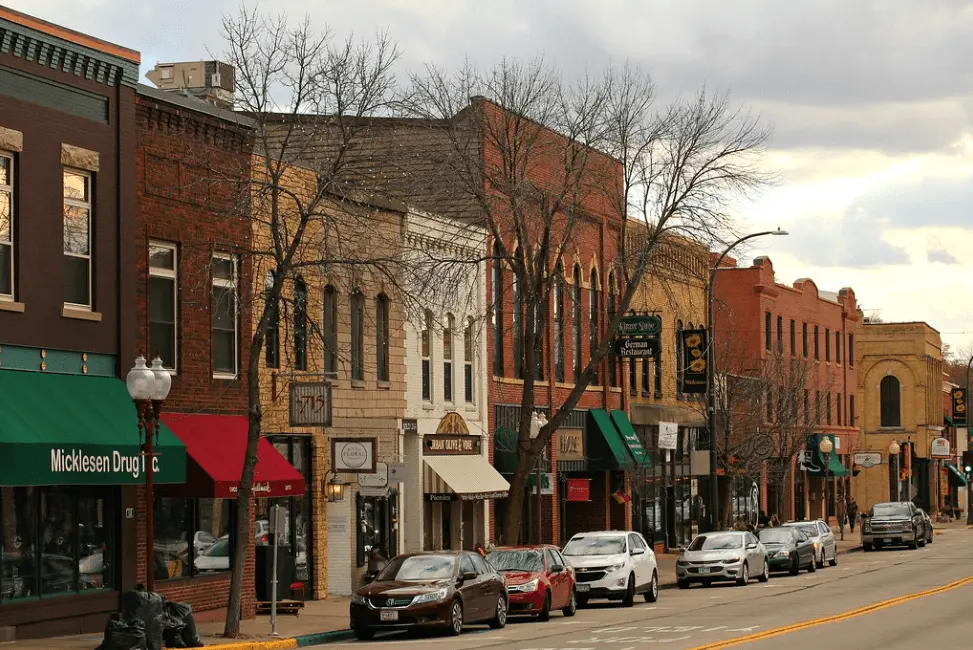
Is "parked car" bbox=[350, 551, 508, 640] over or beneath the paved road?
over

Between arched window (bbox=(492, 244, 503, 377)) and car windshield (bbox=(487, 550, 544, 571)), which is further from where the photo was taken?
arched window (bbox=(492, 244, 503, 377))

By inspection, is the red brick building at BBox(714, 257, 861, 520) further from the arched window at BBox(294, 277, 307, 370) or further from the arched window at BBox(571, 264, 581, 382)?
the arched window at BBox(294, 277, 307, 370)

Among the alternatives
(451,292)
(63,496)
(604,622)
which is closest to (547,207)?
(451,292)

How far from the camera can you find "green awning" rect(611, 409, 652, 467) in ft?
164

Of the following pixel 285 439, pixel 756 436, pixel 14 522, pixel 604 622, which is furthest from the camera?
pixel 756 436

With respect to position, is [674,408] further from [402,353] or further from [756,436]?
[402,353]

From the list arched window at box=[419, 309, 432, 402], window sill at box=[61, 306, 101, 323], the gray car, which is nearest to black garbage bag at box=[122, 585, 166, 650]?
window sill at box=[61, 306, 101, 323]

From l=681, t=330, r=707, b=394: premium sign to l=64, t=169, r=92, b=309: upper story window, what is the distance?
87.0 ft

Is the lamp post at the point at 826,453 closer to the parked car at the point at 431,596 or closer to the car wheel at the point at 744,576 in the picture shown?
the car wheel at the point at 744,576

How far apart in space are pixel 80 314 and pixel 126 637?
19.1 ft

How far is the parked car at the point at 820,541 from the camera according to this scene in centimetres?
4772

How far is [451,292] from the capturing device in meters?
36.4

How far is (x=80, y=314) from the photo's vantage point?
976 inches

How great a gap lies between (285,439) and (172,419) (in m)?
5.58
